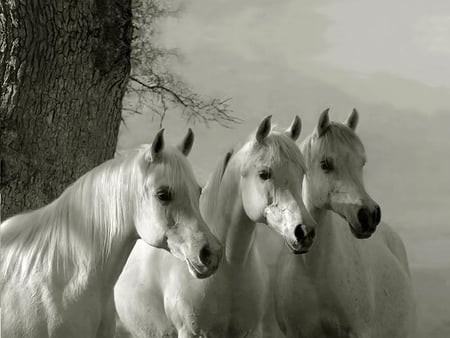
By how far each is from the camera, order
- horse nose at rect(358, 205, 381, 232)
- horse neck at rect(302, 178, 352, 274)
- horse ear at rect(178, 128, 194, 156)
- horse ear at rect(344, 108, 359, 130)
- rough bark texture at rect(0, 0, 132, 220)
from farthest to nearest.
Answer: rough bark texture at rect(0, 0, 132, 220) < horse ear at rect(344, 108, 359, 130) < horse neck at rect(302, 178, 352, 274) < horse nose at rect(358, 205, 381, 232) < horse ear at rect(178, 128, 194, 156)

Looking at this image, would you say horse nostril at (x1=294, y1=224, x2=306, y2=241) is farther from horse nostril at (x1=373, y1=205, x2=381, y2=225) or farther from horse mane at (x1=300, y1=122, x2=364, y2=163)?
A: horse mane at (x1=300, y1=122, x2=364, y2=163)

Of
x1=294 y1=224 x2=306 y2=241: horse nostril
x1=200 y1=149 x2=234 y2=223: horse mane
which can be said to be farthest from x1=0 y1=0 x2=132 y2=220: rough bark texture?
x1=294 y1=224 x2=306 y2=241: horse nostril

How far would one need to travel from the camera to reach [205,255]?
4.71 metres

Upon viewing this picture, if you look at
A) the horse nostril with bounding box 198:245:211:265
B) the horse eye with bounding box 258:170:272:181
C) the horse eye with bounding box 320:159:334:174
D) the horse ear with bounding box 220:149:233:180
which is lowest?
the horse nostril with bounding box 198:245:211:265

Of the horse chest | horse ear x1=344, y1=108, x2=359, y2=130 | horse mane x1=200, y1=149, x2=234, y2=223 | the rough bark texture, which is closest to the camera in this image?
the horse chest

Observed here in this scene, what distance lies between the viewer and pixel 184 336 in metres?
5.68

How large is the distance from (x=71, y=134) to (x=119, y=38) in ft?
3.49

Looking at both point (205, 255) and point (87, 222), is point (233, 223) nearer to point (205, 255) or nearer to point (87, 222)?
point (205, 255)

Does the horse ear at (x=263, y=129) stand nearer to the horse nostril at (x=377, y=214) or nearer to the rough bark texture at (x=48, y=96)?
the horse nostril at (x=377, y=214)

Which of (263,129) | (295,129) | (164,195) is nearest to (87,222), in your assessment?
(164,195)

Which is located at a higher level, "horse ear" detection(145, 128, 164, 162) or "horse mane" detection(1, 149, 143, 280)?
"horse ear" detection(145, 128, 164, 162)

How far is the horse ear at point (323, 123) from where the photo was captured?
5996 millimetres

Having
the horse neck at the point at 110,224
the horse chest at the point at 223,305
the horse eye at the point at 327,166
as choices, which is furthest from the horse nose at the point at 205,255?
the horse eye at the point at 327,166

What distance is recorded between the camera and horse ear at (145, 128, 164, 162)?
15.5 feet
